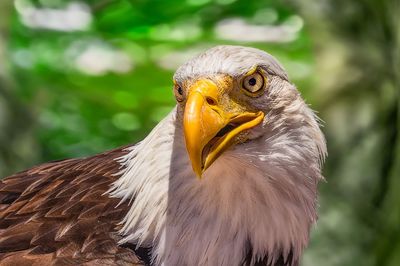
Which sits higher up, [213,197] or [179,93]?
[179,93]

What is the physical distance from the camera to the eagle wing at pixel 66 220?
3318mm

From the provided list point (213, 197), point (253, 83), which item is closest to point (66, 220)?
point (213, 197)

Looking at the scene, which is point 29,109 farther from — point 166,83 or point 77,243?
point 77,243

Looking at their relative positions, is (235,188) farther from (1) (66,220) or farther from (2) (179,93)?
(1) (66,220)

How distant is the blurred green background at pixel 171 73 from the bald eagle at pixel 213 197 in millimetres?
2893

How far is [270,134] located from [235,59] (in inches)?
11.5

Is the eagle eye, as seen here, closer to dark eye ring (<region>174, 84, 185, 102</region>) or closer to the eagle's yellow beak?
the eagle's yellow beak

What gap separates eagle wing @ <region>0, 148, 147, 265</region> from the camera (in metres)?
3.32

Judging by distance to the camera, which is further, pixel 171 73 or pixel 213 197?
pixel 171 73

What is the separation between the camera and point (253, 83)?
3.22 meters

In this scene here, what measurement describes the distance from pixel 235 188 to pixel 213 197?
83 millimetres

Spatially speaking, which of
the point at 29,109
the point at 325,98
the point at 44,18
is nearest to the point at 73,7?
the point at 44,18

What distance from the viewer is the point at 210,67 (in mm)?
3143

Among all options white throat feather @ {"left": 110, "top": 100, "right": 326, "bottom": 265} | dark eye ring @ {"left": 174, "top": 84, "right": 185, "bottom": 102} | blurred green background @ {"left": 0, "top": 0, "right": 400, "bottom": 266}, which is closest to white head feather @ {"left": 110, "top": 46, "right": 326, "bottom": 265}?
white throat feather @ {"left": 110, "top": 100, "right": 326, "bottom": 265}
